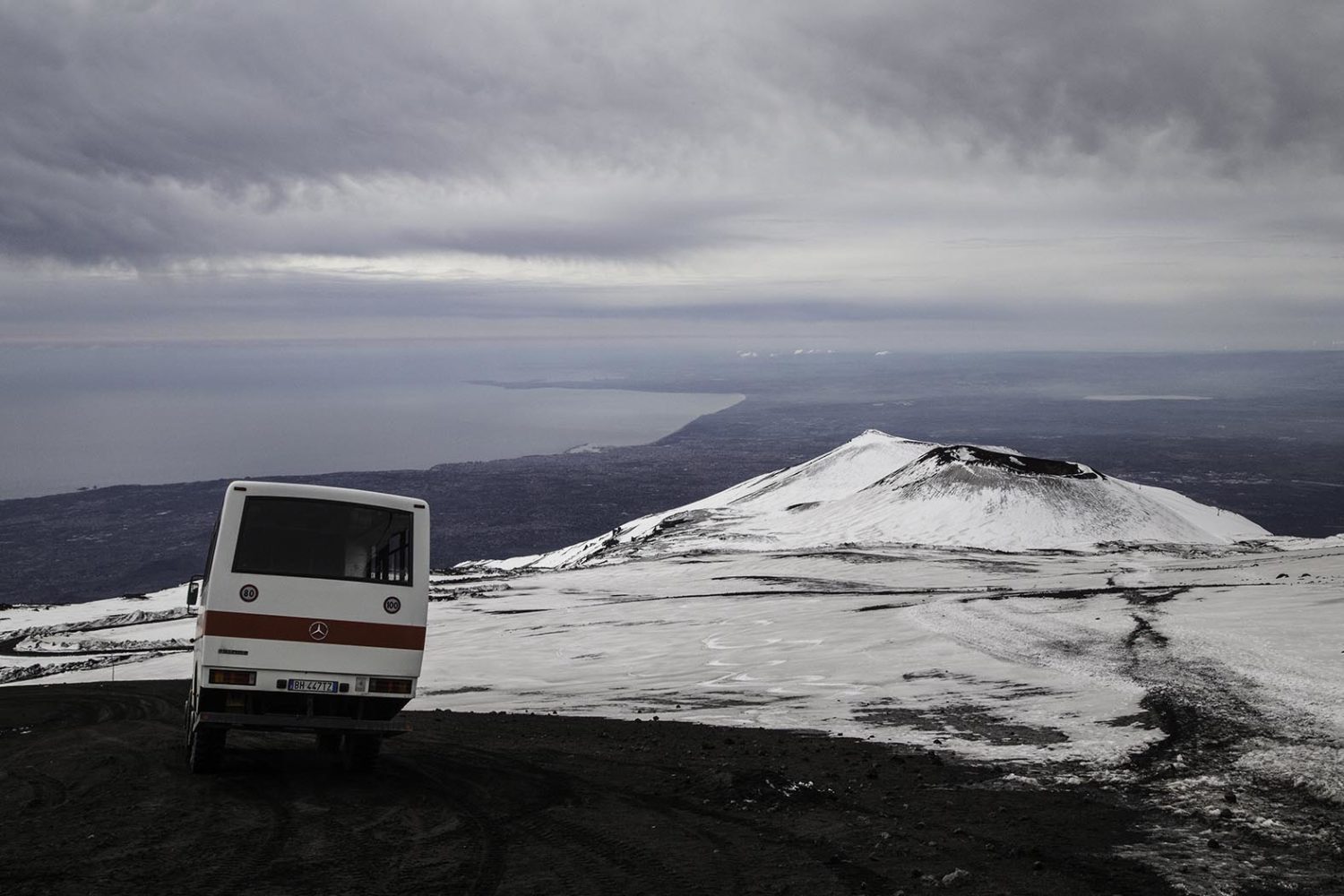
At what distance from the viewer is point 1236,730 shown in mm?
16531

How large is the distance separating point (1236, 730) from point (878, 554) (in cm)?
5906

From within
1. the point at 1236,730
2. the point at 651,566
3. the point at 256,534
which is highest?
the point at 256,534

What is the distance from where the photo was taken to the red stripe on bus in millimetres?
12406

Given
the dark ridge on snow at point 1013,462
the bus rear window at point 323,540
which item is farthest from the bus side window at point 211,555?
the dark ridge on snow at point 1013,462

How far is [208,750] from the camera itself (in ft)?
42.6

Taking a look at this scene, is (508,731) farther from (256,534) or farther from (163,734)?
(256,534)

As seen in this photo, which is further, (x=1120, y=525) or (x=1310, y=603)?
(x=1120, y=525)

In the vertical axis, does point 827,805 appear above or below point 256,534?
below

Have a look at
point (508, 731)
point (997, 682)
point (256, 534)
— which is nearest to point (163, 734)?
point (508, 731)

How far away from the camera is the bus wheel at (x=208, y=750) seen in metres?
12.9

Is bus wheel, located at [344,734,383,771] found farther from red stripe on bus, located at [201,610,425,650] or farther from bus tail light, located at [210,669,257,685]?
bus tail light, located at [210,669,257,685]

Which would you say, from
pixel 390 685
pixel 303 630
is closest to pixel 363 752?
pixel 390 685

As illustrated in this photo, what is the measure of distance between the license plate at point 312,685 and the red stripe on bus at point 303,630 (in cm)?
48

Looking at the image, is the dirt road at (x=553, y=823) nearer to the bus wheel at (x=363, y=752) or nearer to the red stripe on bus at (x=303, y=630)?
the bus wheel at (x=363, y=752)
